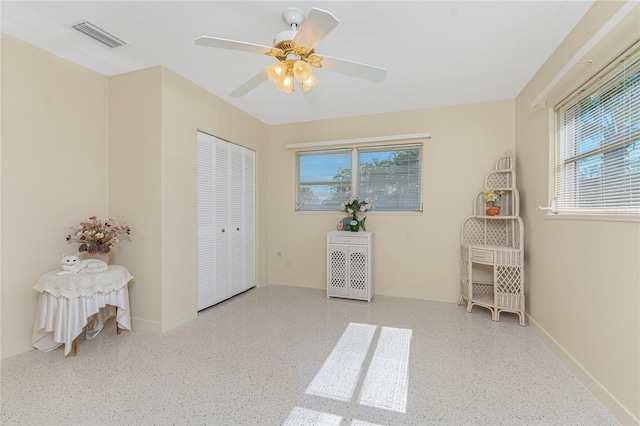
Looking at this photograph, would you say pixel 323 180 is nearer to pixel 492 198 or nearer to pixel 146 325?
pixel 492 198

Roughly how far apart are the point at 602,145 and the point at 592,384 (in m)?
1.59

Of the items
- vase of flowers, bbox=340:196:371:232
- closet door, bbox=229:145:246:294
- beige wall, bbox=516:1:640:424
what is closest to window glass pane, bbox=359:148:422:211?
vase of flowers, bbox=340:196:371:232

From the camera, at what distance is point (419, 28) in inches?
84.7

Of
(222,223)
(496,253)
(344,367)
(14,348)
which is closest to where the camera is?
(344,367)

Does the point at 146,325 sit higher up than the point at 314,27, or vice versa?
the point at 314,27

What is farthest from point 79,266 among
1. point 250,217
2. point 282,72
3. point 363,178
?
point 363,178

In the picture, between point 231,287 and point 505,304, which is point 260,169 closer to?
point 231,287

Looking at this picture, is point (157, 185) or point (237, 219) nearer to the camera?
point (157, 185)

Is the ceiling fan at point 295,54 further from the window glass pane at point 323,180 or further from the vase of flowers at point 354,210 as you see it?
the window glass pane at point 323,180

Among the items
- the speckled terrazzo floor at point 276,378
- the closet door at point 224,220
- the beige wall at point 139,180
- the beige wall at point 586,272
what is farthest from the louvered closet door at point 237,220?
the beige wall at point 586,272

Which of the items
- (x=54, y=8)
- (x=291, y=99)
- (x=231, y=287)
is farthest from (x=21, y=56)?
(x=231, y=287)

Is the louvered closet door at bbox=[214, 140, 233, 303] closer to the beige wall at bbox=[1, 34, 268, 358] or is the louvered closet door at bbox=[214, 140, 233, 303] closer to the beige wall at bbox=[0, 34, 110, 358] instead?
the beige wall at bbox=[1, 34, 268, 358]

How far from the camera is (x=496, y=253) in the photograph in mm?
3070

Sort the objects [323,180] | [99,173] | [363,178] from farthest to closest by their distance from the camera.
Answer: [323,180]
[363,178]
[99,173]
